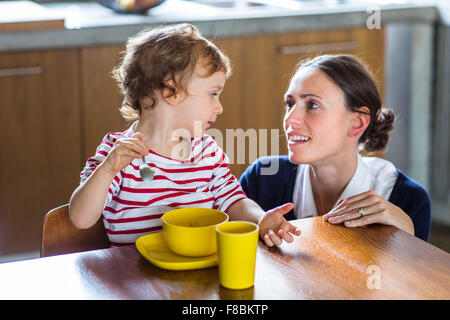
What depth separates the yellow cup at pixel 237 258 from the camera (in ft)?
2.99

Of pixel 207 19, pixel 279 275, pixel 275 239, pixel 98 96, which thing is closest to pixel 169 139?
pixel 275 239

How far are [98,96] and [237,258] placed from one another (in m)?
1.58

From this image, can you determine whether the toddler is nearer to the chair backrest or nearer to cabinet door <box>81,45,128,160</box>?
the chair backrest

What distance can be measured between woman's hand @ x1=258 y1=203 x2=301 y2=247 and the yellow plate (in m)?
0.12

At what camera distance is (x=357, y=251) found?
42.4 inches

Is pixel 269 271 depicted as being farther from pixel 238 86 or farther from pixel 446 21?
pixel 446 21

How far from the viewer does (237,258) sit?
917mm

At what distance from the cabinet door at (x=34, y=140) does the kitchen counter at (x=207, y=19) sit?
6 centimetres

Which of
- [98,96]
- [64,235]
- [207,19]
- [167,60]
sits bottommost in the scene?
[64,235]

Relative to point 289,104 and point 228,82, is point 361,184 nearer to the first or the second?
point 289,104

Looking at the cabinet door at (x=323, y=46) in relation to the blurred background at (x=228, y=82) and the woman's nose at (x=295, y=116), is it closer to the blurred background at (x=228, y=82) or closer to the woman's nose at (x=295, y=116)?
the blurred background at (x=228, y=82)
